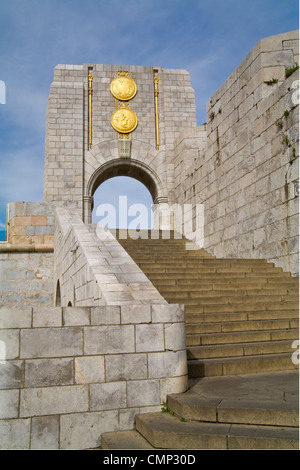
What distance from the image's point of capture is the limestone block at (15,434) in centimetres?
345

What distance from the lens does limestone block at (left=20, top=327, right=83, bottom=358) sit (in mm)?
3609

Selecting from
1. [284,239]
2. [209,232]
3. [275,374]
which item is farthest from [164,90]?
[275,374]

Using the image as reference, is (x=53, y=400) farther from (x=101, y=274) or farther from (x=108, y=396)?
(x=101, y=274)

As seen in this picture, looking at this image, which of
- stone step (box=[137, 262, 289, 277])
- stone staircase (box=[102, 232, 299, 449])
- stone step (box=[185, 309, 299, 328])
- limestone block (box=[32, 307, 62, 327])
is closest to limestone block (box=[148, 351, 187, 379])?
stone staircase (box=[102, 232, 299, 449])

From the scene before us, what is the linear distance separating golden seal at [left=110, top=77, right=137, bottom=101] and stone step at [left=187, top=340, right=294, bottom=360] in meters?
13.7

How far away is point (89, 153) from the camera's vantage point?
16328mm

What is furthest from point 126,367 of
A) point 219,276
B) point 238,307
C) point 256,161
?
point 256,161

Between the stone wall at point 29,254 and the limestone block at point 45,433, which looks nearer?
the limestone block at point 45,433

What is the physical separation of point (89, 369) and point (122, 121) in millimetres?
14008

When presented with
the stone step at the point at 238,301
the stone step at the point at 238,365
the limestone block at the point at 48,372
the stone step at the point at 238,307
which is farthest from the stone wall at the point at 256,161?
the limestone block at the point at 48,372

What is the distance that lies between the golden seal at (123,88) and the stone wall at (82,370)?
14.2 m

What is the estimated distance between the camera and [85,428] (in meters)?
3.63

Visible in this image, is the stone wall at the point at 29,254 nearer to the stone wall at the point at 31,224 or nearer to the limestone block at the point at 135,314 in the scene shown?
the stone wall at the point at 31,224

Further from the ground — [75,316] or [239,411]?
[75,316]
